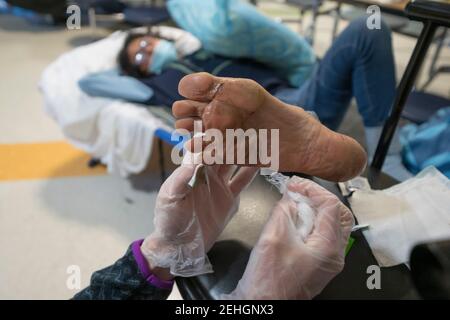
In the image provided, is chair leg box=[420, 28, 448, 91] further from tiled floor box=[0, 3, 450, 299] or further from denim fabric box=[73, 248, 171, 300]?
denim fabric box=[73, 248, 171, 300]

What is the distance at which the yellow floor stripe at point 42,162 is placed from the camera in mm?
1309

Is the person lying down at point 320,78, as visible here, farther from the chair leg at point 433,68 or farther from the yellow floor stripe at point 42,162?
the chair leg at point 433,68

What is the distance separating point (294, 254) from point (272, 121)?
17 cm

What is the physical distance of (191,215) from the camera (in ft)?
1.44

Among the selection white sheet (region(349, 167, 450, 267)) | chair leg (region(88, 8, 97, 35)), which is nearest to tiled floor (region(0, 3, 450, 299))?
white sheet (region(349, 167, 450, 267))

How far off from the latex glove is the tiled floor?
0.06m

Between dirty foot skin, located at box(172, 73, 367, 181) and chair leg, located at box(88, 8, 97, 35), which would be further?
chair leg, located at box(88, 8, 97, 35)

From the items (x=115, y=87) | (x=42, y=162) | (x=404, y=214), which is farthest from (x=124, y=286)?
(x=42, y=162)

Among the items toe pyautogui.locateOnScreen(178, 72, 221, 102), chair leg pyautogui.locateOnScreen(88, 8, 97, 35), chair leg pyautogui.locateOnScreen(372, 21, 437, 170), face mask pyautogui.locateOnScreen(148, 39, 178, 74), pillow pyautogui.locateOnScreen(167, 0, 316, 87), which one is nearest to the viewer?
toe pyautogui.locateOnScreen(178, 72, 221, 102)

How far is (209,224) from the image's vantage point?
479 millimetres

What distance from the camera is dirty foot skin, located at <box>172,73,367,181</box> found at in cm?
38

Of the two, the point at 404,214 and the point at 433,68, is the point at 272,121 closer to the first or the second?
the point at 404,214

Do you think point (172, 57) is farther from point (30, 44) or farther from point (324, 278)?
point (30, 44)

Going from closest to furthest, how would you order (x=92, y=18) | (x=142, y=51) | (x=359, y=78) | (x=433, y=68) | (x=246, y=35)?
1. (x=359, y=78)
2. (x=246, y=35)
3. (x=142, y=51)
4. (x=433, y=68)
5. (x=92, y=18)
